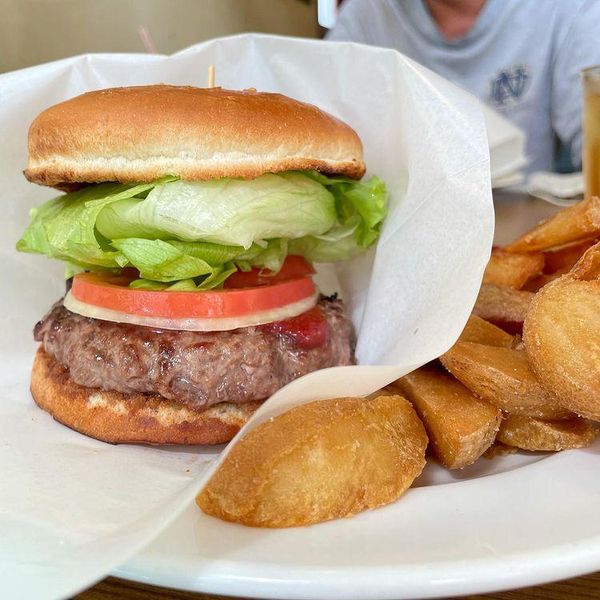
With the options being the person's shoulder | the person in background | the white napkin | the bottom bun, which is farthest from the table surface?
the person's shoulder

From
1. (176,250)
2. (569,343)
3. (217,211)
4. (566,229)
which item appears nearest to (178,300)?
(176,250)

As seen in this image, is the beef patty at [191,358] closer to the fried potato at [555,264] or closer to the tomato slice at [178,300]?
the tomato slice at [178,300]

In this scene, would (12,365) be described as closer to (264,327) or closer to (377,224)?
(264,327)

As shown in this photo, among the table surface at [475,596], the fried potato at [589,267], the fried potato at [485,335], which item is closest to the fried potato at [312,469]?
the table surface at [475,596]

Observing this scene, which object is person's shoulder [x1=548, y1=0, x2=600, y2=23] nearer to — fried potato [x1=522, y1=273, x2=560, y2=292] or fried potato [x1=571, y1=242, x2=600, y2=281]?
fried potato [x1=522, y1=273, x2=560, y2=292]

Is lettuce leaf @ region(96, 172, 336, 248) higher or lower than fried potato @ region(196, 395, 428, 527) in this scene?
higher

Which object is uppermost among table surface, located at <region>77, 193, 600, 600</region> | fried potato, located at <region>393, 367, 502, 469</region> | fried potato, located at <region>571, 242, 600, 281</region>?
fried potato, located at <region>571, 242, 600, 281</region>
